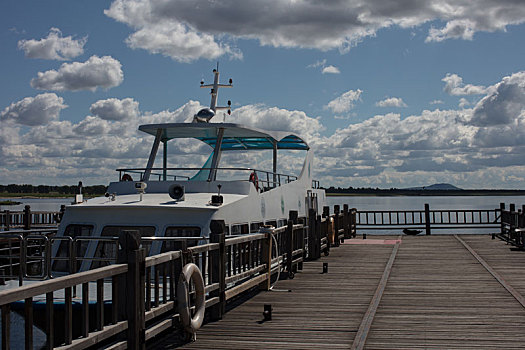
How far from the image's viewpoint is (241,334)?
8.91m

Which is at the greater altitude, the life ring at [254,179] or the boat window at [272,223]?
the life ring at [254,179]

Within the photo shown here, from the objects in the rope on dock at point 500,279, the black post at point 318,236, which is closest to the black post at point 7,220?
the black post at point 318,236

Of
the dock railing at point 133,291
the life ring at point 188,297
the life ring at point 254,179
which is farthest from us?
the life ring at point 254,179

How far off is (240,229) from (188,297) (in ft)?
17.8

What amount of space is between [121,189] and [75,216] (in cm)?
228

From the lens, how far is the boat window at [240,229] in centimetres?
1288

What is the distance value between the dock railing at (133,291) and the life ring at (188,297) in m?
0.16

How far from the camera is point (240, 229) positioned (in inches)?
521

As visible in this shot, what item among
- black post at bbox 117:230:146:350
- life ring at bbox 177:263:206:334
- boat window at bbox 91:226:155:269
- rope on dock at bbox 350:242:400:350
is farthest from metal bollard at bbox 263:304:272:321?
black post at bbox 117:230:146:350

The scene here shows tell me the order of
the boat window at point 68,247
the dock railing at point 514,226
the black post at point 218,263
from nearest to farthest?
1. the black post at point 218,263
2. the boat window at point 68,247
3. the dock railing at point 514,226

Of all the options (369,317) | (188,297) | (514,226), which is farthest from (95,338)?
(514,226)

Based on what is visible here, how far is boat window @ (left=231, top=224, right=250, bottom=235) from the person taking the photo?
12.9m

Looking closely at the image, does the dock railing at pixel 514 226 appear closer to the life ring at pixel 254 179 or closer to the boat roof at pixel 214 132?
the boat roof at pixel 214 132

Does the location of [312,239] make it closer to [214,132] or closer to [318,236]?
[318,236]
